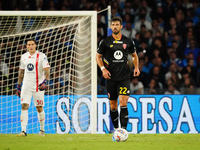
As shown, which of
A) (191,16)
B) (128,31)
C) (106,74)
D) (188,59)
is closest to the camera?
(106,74)

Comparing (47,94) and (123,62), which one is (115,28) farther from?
(47,94)

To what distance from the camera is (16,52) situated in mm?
10492

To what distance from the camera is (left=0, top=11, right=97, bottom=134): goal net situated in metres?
9.91

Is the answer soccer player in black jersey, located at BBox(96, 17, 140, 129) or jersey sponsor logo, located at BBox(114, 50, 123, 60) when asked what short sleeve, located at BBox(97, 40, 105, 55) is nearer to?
soccer player in black jersey, located at BBox(96, 17, 140, 129)

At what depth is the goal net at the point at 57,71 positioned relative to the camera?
9.91m

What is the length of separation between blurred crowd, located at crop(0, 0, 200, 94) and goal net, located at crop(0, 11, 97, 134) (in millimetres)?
1957

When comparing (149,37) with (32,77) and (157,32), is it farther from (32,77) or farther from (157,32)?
(32,77)

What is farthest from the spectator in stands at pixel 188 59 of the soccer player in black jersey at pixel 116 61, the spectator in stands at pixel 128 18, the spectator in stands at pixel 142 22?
the soccer player in black jersey at pixel 116 61

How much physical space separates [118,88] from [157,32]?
716 centimetres

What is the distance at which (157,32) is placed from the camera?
14.0 meters

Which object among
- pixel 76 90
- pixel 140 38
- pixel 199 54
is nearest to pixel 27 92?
pixel 76 90

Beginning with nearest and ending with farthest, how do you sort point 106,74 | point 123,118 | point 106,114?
point 123,118, point 106,74, point 106,114

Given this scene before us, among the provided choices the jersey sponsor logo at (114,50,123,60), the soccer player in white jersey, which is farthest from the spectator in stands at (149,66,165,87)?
the jersey sponsor logo at (114,50,123,60)

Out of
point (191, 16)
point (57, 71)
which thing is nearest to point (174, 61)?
point (191, 16)
